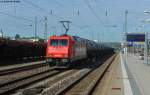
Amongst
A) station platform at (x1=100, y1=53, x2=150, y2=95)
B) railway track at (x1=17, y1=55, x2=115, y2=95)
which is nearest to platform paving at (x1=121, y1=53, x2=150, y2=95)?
station platform at (x1=100, y1=53, x2=150, y2=95)

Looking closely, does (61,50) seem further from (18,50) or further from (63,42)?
(18,50)

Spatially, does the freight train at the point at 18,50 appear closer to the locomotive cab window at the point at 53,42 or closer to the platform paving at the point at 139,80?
the locomotive cab window at the point at 53,42

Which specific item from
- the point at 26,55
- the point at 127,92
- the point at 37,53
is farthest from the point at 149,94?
the point at 37,53

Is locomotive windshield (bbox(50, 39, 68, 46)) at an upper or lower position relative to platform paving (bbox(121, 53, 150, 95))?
upper

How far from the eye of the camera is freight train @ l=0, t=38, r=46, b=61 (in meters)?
A: 43.6

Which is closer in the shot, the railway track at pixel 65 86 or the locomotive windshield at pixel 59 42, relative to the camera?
the railway track at pixel 65 86

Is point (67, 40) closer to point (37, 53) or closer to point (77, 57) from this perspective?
point (77, 57)

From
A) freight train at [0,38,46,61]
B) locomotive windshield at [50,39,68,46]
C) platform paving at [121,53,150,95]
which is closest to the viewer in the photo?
platform paving at [121,53,150,95]

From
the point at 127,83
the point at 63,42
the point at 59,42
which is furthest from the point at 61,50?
the point at 127,83

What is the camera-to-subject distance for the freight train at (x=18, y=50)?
143 feet

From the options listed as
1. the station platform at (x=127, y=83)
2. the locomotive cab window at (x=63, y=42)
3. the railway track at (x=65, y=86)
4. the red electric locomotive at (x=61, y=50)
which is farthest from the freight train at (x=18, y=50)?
the railway track at (x=65, y=86)

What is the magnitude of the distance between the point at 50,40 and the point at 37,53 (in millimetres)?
26276

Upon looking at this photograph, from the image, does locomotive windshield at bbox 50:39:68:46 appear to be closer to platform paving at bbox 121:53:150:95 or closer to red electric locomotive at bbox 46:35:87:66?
red electric locomotive at bbox 46:35:87:66

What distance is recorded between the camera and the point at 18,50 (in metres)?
49.5
